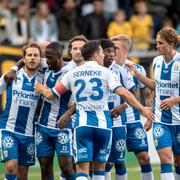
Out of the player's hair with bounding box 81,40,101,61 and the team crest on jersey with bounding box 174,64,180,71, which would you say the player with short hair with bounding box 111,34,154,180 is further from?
the player's hair with bounding box 81,40,101,61

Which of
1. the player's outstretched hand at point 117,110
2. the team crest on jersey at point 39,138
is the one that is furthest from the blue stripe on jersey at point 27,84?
the player's outstretched hand at point 117,110

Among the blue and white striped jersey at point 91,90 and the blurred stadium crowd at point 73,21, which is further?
the blurred stadium crowd at point 73,21

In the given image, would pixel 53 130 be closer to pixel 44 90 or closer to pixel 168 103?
pixel 44 90

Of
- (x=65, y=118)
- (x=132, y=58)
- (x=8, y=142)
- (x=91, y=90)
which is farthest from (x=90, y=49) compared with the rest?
(x=132, y=58)

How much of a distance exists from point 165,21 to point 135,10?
0.95 m

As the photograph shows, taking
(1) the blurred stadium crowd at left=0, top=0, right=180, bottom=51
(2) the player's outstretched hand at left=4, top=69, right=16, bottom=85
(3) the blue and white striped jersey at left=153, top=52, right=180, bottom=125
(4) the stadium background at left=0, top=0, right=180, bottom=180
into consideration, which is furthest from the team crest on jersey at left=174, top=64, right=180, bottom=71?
(1) the blurred stadium crowd at left=0, top=0, right=180, bottom=51

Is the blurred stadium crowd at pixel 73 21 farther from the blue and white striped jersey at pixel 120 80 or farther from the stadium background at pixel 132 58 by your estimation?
the blue and white striped jersey at pixel 120 80

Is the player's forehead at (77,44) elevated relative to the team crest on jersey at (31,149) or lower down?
elevated

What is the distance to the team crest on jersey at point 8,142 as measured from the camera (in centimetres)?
1470

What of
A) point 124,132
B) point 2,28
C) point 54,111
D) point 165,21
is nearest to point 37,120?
point 54,111

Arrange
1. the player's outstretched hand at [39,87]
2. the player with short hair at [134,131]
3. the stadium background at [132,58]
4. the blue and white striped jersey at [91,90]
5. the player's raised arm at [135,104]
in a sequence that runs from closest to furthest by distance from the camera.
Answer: the player's raised arm at [135,104] → the blue and white striped jersey at [91,90] → the player's outstretched hand at [39,87] → the player with short hair at [134,131] → the stadium background at [132,58]

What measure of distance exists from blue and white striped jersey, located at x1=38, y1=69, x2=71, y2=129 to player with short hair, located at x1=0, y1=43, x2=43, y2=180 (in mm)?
145

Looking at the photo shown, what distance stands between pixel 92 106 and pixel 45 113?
4.75 feet

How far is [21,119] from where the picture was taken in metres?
14.9
